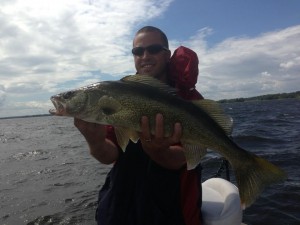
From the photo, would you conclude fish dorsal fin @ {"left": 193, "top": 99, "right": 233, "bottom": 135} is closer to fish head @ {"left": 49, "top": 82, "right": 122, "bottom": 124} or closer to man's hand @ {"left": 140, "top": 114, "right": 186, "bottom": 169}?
man's hand @ {"left": 140, "top": 114, "right": 186, "bottom": 169}

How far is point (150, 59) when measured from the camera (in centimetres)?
500

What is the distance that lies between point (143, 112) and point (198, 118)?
0.62 metres

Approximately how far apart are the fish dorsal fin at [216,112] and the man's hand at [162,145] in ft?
1.27

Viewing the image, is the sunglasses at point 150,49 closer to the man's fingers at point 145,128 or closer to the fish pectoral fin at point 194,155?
the man's fingers at point 145,128

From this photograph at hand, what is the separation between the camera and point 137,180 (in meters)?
4.39

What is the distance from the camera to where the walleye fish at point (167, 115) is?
3791mm

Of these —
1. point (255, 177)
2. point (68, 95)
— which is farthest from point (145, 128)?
point (255, 177)

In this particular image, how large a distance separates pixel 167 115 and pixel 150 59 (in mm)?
1417

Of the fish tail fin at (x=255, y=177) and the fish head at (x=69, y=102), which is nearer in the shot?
the fish tail fin at (x=255, y=177)

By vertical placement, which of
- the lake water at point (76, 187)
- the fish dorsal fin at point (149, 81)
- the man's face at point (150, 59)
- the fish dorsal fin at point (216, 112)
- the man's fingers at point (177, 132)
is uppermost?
the man's face at point (150, 59)

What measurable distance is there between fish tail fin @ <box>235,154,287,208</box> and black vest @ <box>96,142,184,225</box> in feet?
2.81

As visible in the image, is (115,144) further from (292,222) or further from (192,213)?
(292,222)

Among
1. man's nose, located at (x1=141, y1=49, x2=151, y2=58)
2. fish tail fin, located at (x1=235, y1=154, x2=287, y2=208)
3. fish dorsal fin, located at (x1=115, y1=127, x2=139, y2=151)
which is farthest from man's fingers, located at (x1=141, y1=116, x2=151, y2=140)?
man's nose, located at (x1=141, y1=49, x2=151, y2=58)

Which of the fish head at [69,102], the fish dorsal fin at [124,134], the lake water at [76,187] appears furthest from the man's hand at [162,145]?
the lake water at [76,187]
